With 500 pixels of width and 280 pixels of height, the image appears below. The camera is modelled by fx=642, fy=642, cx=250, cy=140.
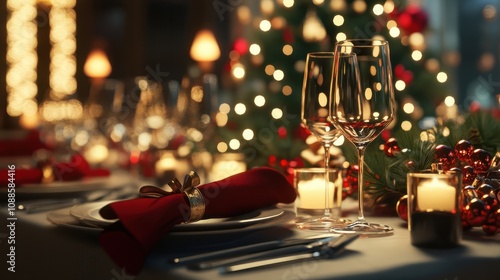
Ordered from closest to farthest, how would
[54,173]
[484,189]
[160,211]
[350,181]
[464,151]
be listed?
[160,211] → [484,189] → [464,151] → [350,181] → [54,173]

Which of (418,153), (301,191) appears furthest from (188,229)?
(418,153)

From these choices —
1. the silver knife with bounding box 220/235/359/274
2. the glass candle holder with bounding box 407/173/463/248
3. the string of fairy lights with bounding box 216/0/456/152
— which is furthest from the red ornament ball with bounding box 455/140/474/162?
the string of fairy lights with bounding box 216/0/456/152

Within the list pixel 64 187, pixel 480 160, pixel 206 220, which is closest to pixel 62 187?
pixel 64 187

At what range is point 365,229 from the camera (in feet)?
2.95

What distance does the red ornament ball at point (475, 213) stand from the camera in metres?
0.87

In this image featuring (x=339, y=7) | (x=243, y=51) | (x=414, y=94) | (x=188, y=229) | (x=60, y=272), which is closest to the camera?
(x=188, y=229)

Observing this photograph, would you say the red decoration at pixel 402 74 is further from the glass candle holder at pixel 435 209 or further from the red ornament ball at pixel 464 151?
the glass candle holder at pixel 435 209

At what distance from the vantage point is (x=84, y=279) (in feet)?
2.95

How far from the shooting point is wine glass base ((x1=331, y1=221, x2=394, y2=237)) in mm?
882

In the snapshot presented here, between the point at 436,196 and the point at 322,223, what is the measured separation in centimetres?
20

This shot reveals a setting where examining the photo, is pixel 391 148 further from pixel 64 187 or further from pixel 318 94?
pixel 64 187

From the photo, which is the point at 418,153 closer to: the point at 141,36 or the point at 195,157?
the point at 195,157

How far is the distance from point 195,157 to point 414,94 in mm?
1613

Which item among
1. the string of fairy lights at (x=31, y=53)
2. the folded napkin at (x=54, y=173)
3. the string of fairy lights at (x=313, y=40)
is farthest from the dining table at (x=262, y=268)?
the string of fairy lights at (x=31, y=53)
